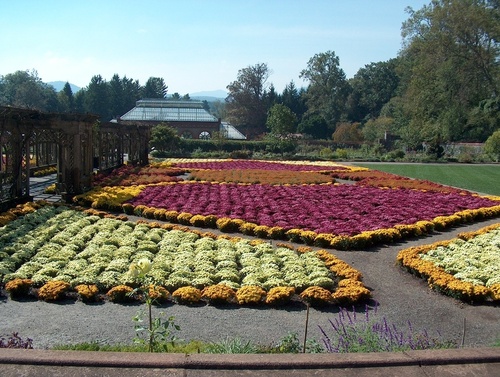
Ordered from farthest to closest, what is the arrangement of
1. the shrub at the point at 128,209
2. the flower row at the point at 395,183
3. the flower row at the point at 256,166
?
the flower row at the point at 256,166 < the flower row at the point at 395,183 < the shrub at the point at 128,209

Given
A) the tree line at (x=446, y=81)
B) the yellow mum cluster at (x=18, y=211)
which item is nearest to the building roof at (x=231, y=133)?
the tree line at (x=446, y=81)

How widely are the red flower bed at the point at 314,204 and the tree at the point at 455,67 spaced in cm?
3898

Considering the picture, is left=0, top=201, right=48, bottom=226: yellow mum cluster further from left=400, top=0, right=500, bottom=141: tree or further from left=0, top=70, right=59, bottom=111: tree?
left=0, top=70, right=59, bottom=111: tree

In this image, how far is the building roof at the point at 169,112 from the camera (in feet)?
213

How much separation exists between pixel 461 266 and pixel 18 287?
7.99 metres

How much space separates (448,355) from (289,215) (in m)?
10.7

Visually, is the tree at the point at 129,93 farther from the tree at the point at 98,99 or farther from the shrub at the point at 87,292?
the shrub at the point at 87,292

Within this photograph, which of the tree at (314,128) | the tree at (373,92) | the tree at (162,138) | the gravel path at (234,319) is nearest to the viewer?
the gravel path at (234,319)

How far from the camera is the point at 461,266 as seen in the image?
978 centimetres

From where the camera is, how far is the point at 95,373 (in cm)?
392

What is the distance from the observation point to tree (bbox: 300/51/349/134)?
84438mm

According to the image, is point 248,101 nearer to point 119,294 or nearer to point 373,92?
point 373,92

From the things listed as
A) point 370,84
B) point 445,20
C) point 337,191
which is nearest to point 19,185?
point 337,191

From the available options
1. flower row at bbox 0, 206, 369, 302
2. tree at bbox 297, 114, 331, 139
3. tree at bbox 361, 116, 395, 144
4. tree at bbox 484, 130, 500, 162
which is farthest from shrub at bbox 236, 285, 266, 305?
tree at bbox 297, 114, 331, 139
